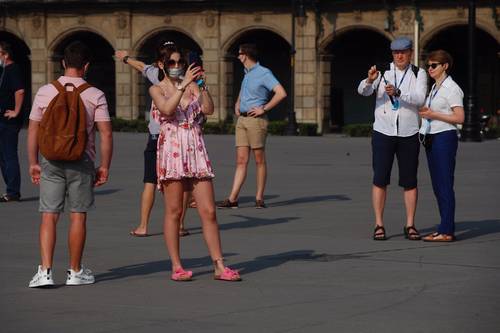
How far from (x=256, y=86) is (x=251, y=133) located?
0.56 meters

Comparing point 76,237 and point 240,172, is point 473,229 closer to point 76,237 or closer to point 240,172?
point 240,172

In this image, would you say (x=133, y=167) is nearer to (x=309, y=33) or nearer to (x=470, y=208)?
(x=470, y=208)

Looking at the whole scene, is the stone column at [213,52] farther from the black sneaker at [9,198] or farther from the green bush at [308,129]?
the black sneaker at [9,198]

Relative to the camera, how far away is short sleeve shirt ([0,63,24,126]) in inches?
679

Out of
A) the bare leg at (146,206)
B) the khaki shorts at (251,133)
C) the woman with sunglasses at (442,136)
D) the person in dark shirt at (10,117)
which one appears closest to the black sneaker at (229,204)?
the khaki shorts at (251,133)

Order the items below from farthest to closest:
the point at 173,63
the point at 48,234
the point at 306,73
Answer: the point at 306,73 < the point at 173,63 < the point at 48,234

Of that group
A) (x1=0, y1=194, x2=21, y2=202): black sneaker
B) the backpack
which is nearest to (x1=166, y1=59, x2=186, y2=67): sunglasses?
the backpack

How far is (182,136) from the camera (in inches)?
421

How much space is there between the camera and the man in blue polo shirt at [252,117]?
16312 mm

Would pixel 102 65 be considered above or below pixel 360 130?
above

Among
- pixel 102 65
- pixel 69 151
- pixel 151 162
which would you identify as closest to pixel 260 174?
pixel 151 162

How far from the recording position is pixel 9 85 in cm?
1734

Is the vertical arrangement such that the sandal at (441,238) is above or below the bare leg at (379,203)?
below

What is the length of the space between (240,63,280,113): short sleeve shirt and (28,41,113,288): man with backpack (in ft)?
19.9
